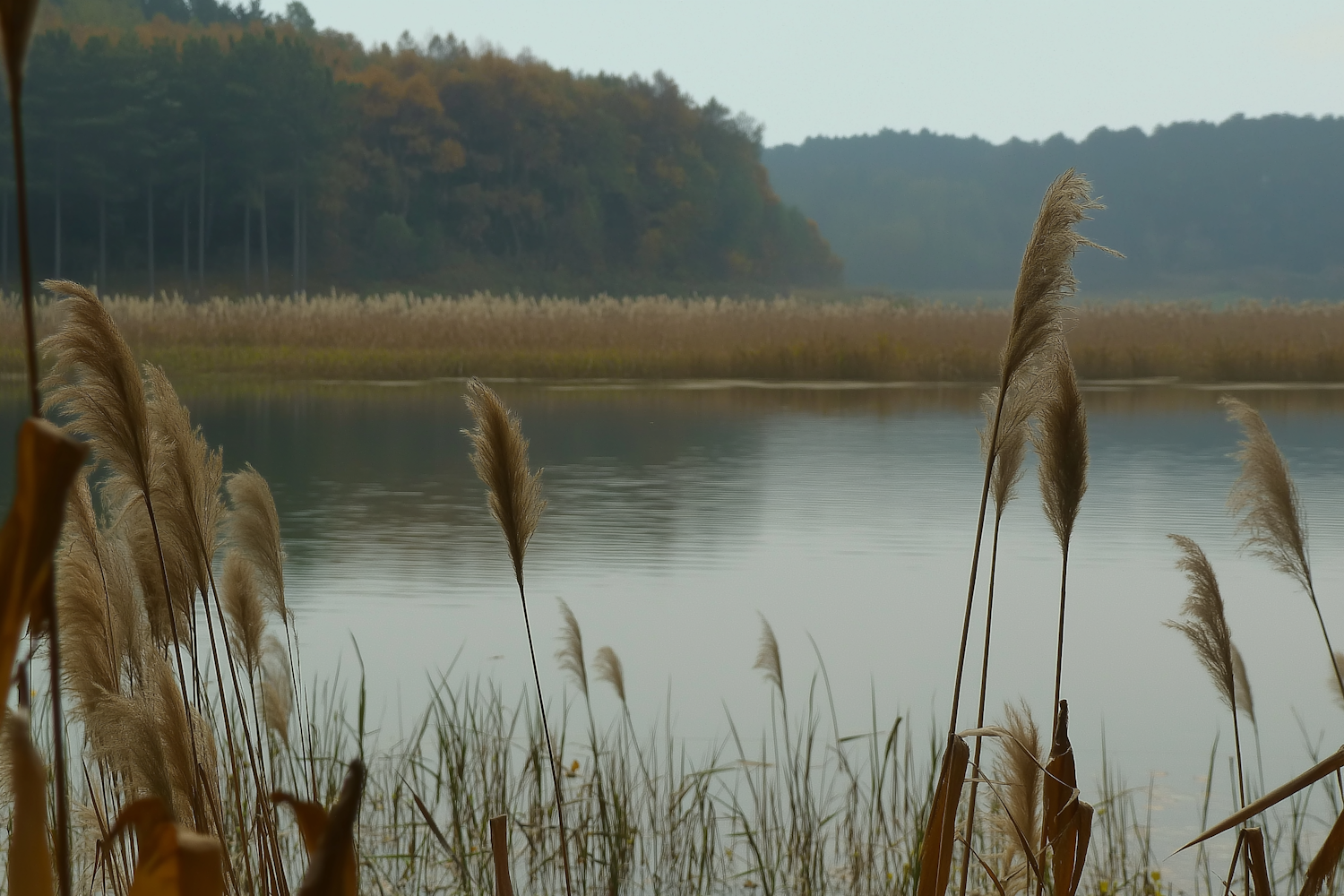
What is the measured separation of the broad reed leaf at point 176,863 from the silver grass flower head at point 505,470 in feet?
3.15

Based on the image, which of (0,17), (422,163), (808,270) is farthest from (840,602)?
(808,270)

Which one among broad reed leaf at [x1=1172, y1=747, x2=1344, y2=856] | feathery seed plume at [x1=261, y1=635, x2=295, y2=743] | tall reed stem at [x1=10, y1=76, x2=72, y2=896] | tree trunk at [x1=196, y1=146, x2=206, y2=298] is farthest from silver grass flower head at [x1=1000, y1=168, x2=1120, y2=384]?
tree trunk at [x1=196, y1=146, x2=206, y2=298]

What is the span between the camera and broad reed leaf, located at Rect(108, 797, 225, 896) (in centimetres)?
48

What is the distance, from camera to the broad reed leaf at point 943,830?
1233 mm

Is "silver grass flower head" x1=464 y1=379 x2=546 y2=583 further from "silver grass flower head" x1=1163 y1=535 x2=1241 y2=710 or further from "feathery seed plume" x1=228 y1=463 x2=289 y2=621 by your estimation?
"silver grass flower head" x1=1163 y1=535 x2=1241 y2=710

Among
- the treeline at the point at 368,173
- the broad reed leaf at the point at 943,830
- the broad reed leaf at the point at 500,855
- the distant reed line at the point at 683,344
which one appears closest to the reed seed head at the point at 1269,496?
the broad reed leaf at the point at 943,830

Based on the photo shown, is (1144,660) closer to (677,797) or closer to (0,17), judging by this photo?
(677,797)

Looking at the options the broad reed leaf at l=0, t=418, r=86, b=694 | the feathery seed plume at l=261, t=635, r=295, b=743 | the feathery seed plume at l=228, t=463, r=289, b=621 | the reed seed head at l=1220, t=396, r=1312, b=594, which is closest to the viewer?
the broad reed leaf at l=0, t=418, r=86, b=694

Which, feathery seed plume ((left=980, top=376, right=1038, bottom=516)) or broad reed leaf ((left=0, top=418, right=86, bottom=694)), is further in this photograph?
feathery seed plume ((left=980, top=376, right=1038, bottom=516))

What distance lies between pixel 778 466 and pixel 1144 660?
14.0 ft

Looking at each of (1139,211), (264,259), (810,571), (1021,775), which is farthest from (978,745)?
(1139,211)

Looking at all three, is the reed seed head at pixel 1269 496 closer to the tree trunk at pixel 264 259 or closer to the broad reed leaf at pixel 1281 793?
the broad reed leaf at pixel 1281 793

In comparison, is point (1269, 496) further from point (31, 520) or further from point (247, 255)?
point (247, 255)

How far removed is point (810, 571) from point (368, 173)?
36.6 metres
